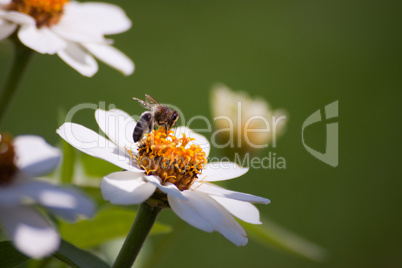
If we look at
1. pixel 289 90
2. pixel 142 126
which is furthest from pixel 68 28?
pixel 289 90

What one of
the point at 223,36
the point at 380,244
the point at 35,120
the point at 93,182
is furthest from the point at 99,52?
the point at 223,36

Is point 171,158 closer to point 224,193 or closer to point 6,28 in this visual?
point 224,193

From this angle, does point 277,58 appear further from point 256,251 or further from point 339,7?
point 256,251

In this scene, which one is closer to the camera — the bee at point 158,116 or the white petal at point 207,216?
the white petal at point 207,216

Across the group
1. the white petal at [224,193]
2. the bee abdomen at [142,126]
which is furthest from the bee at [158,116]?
the white petal at [224,193]

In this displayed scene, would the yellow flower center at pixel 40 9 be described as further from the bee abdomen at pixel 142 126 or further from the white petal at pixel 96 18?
the bee abdomen at pixel 142 126

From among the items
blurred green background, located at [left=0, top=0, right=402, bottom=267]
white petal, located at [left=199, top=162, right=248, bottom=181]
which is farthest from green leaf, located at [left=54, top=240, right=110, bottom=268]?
blurred green background, located at [left=0, top=0, right=402, bottom=267]

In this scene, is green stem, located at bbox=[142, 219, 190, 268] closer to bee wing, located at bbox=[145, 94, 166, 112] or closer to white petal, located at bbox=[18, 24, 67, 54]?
bee wing, located at bbox=[145, 94, 166, 112]
